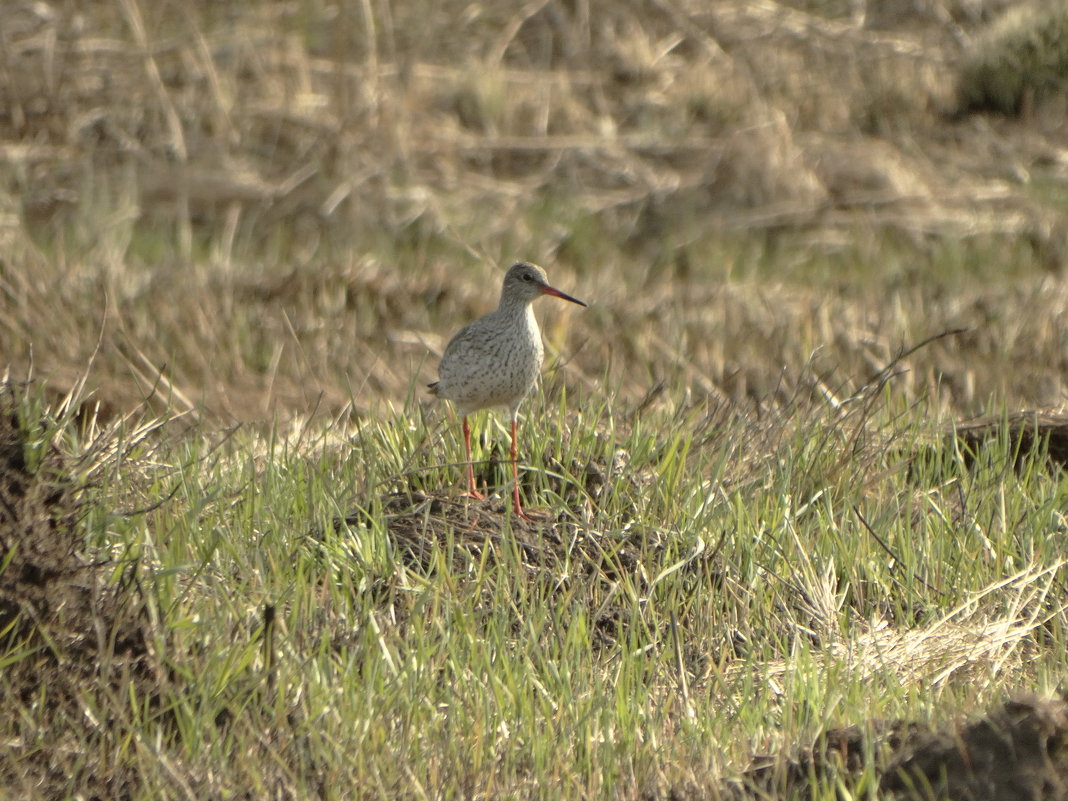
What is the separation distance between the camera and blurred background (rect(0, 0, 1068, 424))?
8469 millimetres

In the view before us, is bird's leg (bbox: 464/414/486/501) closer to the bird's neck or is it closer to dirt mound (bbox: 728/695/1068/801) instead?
the bird's neck

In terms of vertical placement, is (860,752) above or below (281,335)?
above

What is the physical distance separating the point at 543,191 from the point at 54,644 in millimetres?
8668

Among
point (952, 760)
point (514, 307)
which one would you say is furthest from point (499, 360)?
point (952, 760)

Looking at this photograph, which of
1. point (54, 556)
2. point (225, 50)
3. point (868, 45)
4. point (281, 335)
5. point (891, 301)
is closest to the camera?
point (54, 556)

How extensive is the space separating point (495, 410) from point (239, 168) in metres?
6.98

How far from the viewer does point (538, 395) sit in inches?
226

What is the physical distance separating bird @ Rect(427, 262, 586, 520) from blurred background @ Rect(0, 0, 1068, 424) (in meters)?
0.82

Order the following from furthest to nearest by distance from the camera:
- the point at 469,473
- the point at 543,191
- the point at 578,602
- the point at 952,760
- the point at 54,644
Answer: the point at 543,191
the point at 469,473
the point at 578,602
the point at 54,644
the point at 952,760

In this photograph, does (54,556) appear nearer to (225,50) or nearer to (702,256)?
(702,256)

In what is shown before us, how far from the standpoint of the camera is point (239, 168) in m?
12.1

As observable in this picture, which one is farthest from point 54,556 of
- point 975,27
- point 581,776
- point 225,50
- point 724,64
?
point 975,27

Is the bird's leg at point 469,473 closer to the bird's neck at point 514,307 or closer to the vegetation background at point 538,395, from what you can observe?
the vegetation background at point 538,395

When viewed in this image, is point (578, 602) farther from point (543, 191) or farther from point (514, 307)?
point (543, 191)
